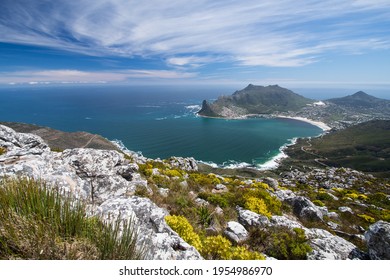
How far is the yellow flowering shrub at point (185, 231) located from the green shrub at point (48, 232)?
2.37 metres

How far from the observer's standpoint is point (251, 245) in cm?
652

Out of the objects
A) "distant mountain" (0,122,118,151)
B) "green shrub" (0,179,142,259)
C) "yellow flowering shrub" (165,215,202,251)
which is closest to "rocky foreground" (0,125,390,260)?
"yellow flowering shrub" (165,215,202,251)

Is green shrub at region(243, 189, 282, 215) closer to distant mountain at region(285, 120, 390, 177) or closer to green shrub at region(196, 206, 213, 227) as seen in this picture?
green shrub at region(196, 206, 213, 227)

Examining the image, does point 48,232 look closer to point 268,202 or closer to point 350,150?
point 268,202

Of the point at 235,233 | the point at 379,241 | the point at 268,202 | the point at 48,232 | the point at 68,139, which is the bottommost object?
the point at 68,139

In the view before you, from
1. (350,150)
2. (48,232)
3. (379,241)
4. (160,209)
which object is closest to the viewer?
(48,232)

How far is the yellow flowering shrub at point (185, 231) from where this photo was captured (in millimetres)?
5232

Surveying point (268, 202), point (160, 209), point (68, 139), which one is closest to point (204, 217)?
point (160, 209)

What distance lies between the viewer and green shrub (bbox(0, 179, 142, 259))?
2541 millimetres

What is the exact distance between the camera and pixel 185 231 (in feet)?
18.1

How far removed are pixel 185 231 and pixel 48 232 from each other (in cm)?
363

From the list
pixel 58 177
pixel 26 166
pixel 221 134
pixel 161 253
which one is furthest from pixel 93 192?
pixel 221 134

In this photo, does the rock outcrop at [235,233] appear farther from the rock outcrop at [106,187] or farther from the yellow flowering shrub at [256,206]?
the yellow flowering shrub at [256,206]

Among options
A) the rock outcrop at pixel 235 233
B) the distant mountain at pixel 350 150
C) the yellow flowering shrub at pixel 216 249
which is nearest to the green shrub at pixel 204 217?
the rock outcrop at pixel 235 233
